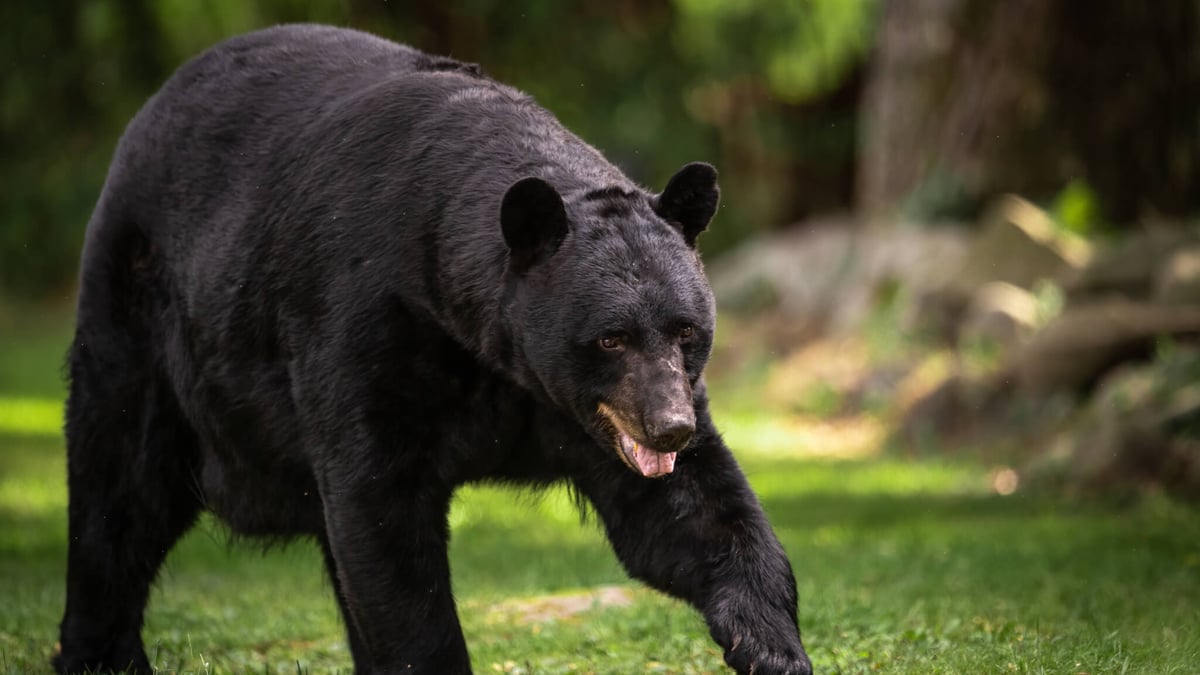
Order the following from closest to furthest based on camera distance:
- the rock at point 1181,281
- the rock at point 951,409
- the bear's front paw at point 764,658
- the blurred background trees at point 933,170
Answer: the bear's front paw at point 764,658
the rock at point 1181,281
the blurred background trees at point 933,170
the rock at point 951,409

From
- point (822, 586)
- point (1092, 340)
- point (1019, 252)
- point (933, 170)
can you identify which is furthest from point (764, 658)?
point (933, 170)

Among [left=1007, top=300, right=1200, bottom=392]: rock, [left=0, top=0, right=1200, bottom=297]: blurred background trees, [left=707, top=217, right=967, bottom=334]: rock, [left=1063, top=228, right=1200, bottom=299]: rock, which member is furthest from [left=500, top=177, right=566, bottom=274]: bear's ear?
[left=707, top=217, right=967, bottom=334]: rock

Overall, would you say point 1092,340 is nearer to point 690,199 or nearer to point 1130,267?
point 1130,267

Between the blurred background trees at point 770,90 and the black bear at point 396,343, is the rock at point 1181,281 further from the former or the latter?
the black bear at point 396,343

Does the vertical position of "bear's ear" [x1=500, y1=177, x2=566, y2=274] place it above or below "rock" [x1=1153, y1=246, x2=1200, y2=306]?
above

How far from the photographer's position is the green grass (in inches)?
241

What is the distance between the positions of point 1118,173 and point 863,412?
3.60 metres

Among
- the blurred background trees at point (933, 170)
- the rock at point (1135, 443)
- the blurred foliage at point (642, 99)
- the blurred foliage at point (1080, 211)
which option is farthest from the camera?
the blurred foliage at point (642, 99)

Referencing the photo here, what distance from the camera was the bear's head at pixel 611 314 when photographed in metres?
4.60

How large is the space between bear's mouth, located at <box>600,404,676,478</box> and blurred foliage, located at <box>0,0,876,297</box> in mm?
15851

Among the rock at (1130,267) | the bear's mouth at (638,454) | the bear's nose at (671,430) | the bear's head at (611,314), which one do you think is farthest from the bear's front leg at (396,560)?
the rock at (1130,267)

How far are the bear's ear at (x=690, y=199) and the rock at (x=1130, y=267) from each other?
9.85m

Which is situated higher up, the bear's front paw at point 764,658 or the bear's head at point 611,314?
the bear's head at point 611,314

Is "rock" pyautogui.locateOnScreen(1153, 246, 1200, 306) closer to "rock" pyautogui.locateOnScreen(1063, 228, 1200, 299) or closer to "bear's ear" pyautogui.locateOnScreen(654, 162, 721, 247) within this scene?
"rock" pyautogui.locateOnScreen(1063, 228, 1200, 299)
